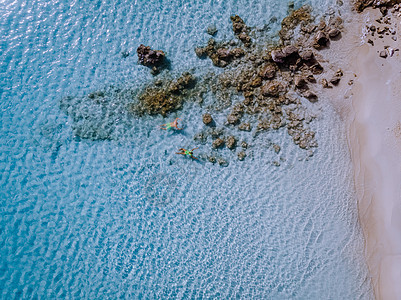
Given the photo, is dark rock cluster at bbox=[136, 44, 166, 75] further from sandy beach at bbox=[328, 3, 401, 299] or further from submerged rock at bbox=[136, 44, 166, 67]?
sandy beach at bbox=[328, 3, 401, 299]

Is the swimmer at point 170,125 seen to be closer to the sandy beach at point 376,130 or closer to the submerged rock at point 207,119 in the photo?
the submerged rock at point 207,119

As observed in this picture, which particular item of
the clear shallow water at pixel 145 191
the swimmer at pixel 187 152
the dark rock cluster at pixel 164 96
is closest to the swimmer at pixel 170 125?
the clear shallow water at pixel 145 191

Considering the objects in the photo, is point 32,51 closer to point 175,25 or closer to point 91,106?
point 91,106

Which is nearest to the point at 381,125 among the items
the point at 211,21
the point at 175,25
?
the point at 211,21

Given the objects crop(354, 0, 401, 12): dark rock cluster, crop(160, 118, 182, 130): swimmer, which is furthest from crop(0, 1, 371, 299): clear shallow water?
crop(354, 0, 401, 12): dark rock cluster

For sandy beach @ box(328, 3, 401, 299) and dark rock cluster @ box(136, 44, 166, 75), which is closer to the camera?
sandy beach @ box(328, 3, 401, 299)

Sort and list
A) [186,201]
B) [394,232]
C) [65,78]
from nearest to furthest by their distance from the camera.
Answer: [394,232] → [186,201] → [65,78]
